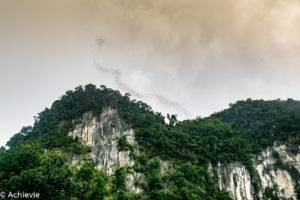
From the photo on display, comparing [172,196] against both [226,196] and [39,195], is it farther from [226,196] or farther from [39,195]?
[39,195]

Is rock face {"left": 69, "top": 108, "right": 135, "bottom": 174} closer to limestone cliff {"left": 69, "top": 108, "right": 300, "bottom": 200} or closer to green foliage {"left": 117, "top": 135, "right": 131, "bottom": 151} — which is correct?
limestone cliff {"left": 69, "top": 108, "right": 300, "bottom": 200}

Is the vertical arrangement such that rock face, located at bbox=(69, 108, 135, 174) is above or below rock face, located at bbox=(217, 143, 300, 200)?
above

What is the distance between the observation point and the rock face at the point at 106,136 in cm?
2852

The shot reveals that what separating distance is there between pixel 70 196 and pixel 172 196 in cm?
1133

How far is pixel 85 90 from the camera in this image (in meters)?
40.7

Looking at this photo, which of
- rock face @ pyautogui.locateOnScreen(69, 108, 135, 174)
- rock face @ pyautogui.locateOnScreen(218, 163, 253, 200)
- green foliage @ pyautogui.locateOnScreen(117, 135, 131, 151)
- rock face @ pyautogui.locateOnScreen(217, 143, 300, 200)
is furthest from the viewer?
green foliage @ pyautogui.locateOnScreen(117, 135, 131, 151)

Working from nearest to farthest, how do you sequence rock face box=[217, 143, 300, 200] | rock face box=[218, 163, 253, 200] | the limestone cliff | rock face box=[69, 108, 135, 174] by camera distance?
rock face box=[217, 143, 300, 200] → the limestone cliff → rock face box=[218, 163, 253, 200] → rock face box=[69, 108, 135, 174]

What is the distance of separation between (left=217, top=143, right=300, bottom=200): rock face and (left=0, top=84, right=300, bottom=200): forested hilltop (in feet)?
1.57

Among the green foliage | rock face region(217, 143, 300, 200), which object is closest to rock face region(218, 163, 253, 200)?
rock face region(217, 143, 300, 200)

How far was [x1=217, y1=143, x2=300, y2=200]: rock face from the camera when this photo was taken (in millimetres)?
27031

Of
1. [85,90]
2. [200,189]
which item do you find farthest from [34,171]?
[85,90]

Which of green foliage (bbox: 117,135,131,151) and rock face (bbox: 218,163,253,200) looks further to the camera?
green foliage (bbox: 117,135,131,151)

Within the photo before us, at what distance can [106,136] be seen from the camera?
31891 millimetres

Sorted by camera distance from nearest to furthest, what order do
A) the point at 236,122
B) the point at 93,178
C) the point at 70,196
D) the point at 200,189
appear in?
the point at 70,196 < the point at 93,178 < the point at 200,189 < the point at 236,122
